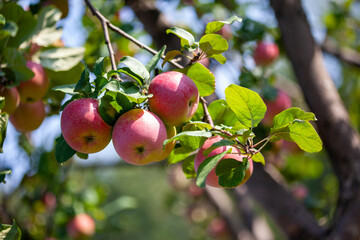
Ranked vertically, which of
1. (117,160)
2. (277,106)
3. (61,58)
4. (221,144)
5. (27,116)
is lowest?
(117,160)

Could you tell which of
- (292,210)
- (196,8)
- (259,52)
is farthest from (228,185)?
(196,8)

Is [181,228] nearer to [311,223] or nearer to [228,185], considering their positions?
[311,223]

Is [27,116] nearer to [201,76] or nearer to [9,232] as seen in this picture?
[9,232]

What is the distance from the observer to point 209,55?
2.07ft

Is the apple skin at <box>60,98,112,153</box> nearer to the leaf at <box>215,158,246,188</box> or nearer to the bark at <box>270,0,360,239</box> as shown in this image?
the leaf at <box>215,158,246,188</box>

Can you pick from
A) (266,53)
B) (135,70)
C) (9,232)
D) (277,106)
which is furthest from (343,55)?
(9,232)

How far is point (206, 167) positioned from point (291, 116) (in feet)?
0.49

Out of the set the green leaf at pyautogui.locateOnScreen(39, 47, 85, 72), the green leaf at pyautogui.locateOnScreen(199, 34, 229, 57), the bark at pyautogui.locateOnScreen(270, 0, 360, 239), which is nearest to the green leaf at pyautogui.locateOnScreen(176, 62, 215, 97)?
the green leaf at pyautogui.locateOnScreen(199, 34, 229, 57)

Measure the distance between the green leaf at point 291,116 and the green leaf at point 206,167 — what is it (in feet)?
0.32

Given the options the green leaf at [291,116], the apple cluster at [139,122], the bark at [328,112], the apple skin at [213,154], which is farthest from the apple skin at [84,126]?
the bark at [328,112]

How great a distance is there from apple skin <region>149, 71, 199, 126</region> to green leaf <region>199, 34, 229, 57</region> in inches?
2.4

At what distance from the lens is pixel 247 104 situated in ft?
1.87

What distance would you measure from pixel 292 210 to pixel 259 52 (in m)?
0.69

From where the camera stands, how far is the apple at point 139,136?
542mm
